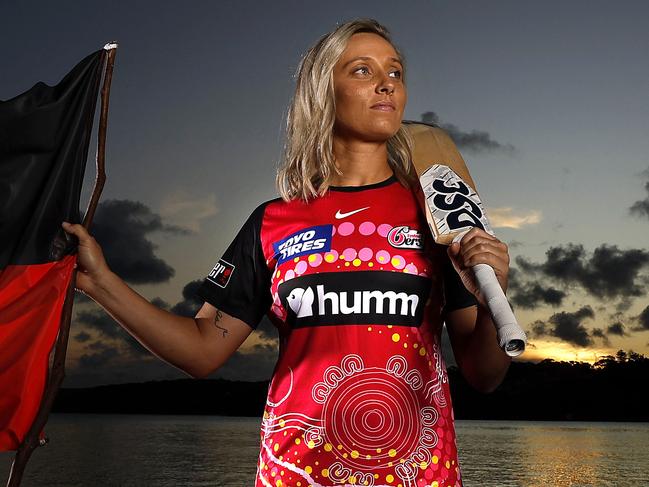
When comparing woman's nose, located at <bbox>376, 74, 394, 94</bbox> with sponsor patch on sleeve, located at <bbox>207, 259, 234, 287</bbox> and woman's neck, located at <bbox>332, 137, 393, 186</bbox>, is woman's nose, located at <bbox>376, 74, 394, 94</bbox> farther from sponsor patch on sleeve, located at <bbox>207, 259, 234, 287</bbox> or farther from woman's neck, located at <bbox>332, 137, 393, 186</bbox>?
sponsor patch on sleeve, located at <bbox>207, 259, 234, 287</bbox>

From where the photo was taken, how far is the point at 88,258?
3699 mm

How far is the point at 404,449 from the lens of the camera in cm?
339

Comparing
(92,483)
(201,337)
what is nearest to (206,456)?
(92,483)

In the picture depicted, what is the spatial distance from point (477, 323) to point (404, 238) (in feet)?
1.71

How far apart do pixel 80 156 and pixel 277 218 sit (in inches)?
39.1

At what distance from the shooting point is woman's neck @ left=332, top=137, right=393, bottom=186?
3.96 m

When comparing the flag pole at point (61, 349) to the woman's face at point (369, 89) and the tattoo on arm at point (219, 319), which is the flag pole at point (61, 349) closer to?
the tattoo on arm at point (219, 319)

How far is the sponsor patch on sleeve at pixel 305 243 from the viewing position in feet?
12.2

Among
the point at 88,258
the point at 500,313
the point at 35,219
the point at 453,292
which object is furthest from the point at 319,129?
the point at 500,313

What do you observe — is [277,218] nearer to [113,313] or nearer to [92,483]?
[113,313]

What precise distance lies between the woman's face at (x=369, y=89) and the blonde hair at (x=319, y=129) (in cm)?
5

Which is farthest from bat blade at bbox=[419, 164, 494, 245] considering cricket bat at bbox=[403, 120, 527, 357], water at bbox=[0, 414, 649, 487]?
water at bbox=[0, 414, 649, 487]

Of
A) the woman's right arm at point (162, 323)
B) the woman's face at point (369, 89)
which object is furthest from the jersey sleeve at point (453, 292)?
the woman's right arm at point (162, 323)

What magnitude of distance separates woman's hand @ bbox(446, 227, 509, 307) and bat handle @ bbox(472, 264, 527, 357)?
0.03 metres
